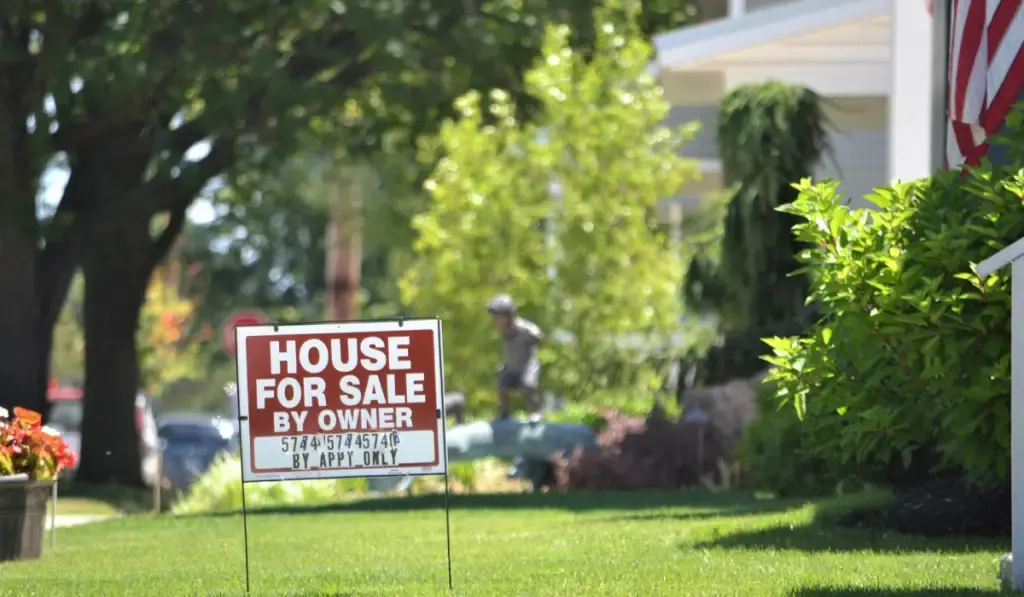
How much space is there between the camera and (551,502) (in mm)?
20375

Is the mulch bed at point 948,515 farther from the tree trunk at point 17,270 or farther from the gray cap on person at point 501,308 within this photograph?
the tree trunk at point 17,270

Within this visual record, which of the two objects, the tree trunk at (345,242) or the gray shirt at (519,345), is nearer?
the gray shirt at (519,345)

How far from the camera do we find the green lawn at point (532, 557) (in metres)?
10.5

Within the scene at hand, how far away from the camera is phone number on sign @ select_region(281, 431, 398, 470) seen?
10.8 m

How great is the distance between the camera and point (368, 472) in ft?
35.2

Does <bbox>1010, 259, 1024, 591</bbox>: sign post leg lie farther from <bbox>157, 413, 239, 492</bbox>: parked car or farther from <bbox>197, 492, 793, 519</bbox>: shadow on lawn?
<bbox>157, 413, 239, 492</bbox>: parked car

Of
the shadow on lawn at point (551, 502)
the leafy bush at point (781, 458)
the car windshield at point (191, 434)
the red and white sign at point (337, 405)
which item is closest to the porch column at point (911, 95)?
the leafy bush at point (781, 458)

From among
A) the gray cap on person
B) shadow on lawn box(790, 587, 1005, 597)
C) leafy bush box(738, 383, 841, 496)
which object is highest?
the gray cap on person

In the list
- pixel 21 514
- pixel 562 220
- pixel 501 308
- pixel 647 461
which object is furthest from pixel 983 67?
pixel 562 220

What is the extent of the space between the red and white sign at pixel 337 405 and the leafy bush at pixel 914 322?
2.66 metres

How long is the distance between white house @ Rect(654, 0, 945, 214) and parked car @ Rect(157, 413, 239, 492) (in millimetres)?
13685

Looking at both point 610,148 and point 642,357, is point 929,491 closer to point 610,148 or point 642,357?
point 642,357

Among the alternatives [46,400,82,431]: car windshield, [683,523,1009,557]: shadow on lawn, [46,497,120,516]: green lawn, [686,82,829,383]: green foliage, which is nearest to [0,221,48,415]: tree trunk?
[46,497,120,516]: green lawn

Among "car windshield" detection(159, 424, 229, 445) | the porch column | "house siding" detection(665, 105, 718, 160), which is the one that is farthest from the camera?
"car windshield" detection(159, 424, 229, 445)
